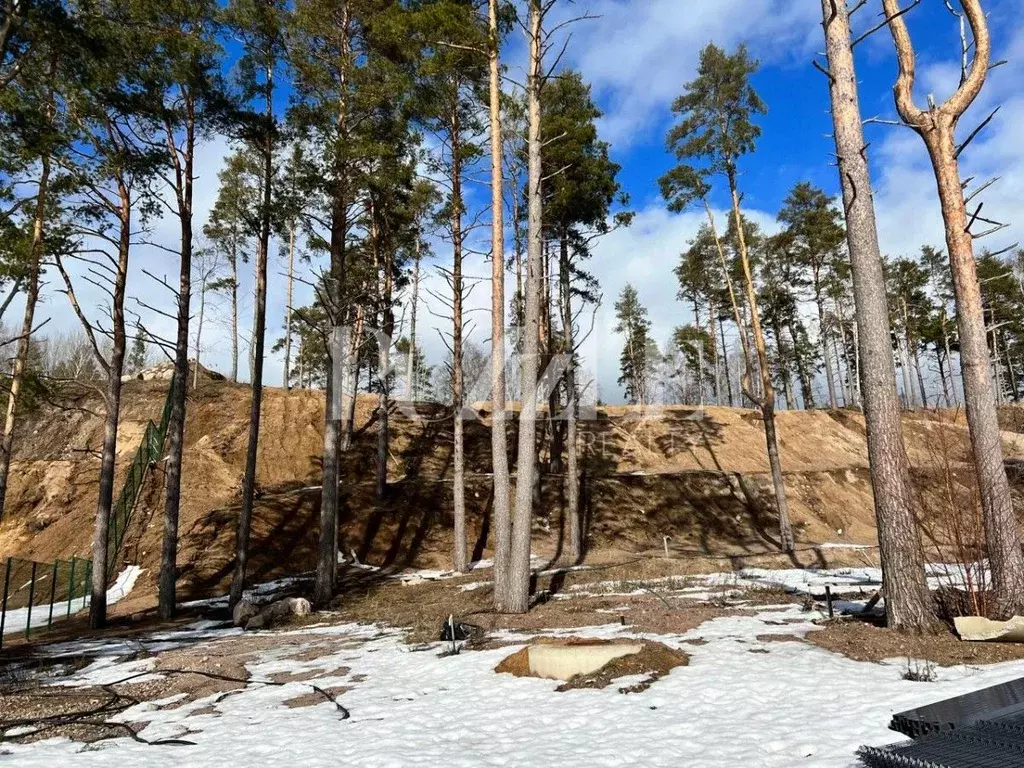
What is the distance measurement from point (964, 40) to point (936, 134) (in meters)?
1.19

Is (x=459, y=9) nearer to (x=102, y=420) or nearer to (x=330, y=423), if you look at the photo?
(x=330, y=423)

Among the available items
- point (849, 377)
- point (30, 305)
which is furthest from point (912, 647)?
point (849, 377)

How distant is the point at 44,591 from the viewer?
53.1 ft

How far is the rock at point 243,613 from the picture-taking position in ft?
36.8

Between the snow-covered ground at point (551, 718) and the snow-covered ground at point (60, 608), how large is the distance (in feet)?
35.6

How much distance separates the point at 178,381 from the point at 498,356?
726cm

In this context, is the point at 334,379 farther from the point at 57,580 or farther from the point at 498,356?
the point at 57,580

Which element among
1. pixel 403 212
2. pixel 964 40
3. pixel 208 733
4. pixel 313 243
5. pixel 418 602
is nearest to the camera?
pixel 208 733

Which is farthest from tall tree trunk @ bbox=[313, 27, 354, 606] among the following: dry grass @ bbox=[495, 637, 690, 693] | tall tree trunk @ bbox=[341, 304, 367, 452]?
dry grass @ bbox=[495, 637, 690, 693]

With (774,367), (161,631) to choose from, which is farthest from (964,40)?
(774,367)

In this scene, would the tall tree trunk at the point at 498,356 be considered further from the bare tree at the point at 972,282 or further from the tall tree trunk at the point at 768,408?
the tall tree trunk at the point at 768,408

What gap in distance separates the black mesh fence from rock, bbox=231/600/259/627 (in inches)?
201

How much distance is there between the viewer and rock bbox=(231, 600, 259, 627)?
1121 centimetres

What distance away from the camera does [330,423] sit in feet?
42.0
